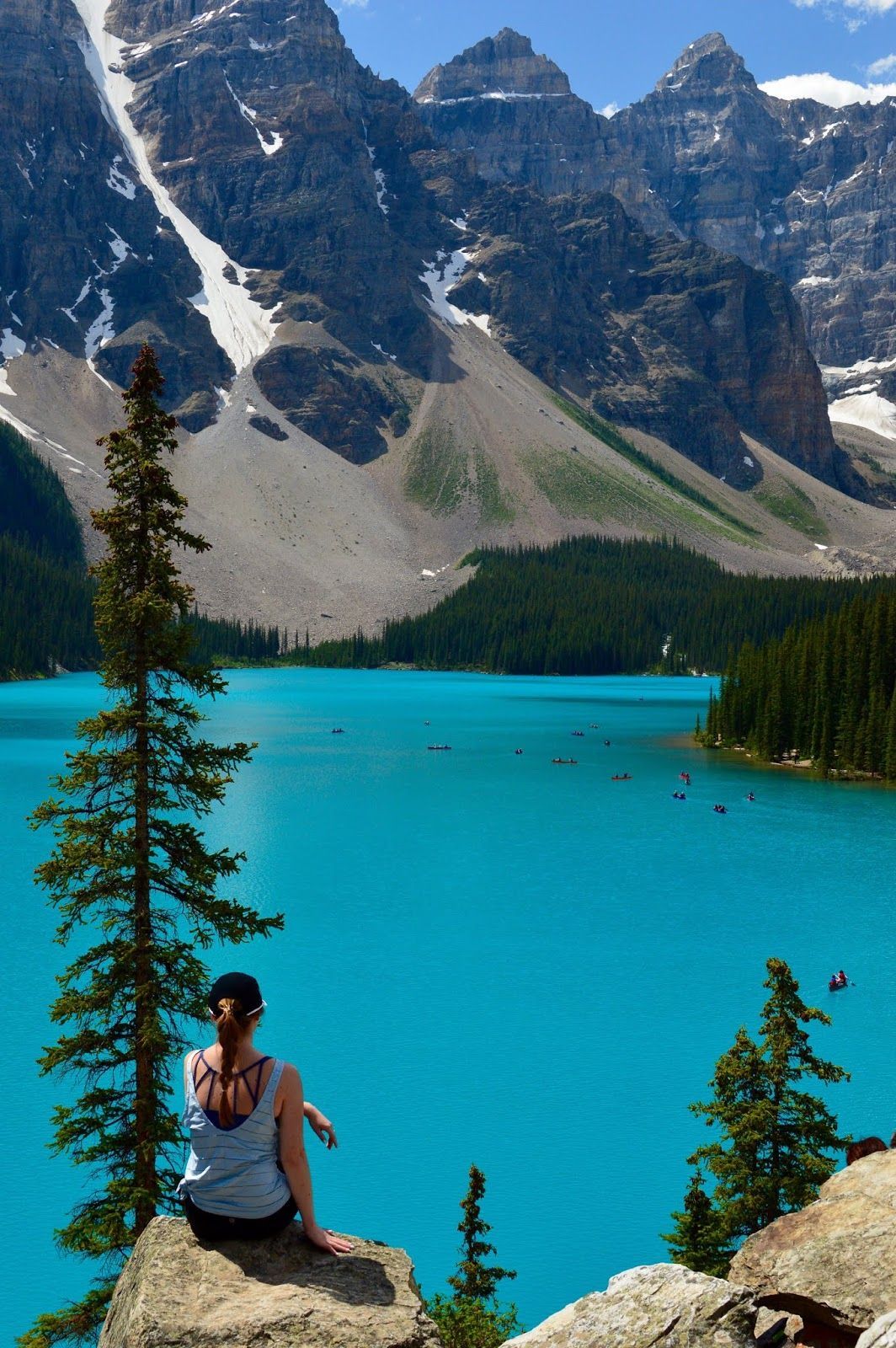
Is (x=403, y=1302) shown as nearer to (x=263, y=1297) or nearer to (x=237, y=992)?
(x=263, y=1297)

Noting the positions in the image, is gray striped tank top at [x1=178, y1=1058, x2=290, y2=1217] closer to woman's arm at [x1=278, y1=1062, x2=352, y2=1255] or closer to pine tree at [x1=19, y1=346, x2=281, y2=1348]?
woman's arm at [x1=278, y1=1062, x2=352, y2=1255]

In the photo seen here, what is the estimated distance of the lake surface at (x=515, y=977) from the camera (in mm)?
22844

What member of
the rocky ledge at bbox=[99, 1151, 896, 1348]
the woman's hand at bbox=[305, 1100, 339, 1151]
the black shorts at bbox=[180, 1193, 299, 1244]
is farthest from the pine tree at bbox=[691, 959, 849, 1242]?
the black shorts at bbox=[180, 1193, 299, 1244]

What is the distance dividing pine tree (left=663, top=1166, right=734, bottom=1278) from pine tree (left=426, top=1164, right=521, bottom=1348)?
109 inches

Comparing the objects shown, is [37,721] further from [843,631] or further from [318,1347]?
[318,1347]

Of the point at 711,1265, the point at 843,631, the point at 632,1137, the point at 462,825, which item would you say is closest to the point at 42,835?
the point at 462,825

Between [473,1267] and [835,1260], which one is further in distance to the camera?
[473,1267]

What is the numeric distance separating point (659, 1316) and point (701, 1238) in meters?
9.02

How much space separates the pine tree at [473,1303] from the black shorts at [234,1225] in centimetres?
612

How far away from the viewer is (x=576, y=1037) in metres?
31.2

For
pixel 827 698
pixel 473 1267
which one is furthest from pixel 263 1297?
pixel 827 698

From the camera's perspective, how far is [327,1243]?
9531 millimetres

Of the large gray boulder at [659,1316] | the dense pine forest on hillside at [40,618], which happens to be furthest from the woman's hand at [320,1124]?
the dense pine forest on hillside at [40,618]

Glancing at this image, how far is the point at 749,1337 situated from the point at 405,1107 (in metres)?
18.7
